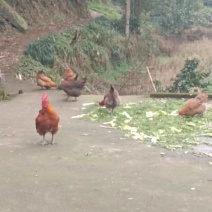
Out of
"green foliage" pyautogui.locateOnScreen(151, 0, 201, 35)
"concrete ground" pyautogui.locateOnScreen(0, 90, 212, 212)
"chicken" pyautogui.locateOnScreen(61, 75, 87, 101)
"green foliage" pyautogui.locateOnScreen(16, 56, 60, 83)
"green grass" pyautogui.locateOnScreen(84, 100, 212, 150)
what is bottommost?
"concrete ground" pyautogui.locateOnScreen(0, 90, 212, 212)

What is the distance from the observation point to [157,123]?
9562 millimetres

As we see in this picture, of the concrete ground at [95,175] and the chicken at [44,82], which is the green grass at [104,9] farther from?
the concrete ground at [95,175]

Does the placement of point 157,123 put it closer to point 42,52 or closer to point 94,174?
point 94,174

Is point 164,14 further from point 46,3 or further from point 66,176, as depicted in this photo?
point 66,176

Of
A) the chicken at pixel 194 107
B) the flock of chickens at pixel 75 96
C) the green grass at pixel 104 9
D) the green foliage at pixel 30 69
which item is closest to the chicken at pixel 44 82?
the flock of chickens at pixel 75 96

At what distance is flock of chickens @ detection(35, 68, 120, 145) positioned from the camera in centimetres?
801

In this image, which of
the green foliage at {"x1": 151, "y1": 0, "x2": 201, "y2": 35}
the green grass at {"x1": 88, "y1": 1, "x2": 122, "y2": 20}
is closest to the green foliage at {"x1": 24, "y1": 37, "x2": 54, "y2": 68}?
the green grass at {"x1": 88, "y1": 1, "x2": 122, "y2": 20}

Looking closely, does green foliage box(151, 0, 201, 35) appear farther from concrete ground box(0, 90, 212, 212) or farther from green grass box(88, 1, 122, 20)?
concrete ground box(0, 90, 212, 212)

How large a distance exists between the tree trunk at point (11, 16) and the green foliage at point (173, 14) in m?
16.5

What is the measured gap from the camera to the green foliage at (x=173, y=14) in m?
37.9

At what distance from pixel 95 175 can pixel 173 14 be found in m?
33.1

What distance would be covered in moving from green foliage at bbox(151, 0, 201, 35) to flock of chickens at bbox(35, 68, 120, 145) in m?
25.0

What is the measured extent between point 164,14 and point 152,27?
2757 millimetres

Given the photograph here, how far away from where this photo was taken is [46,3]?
28781 mm
